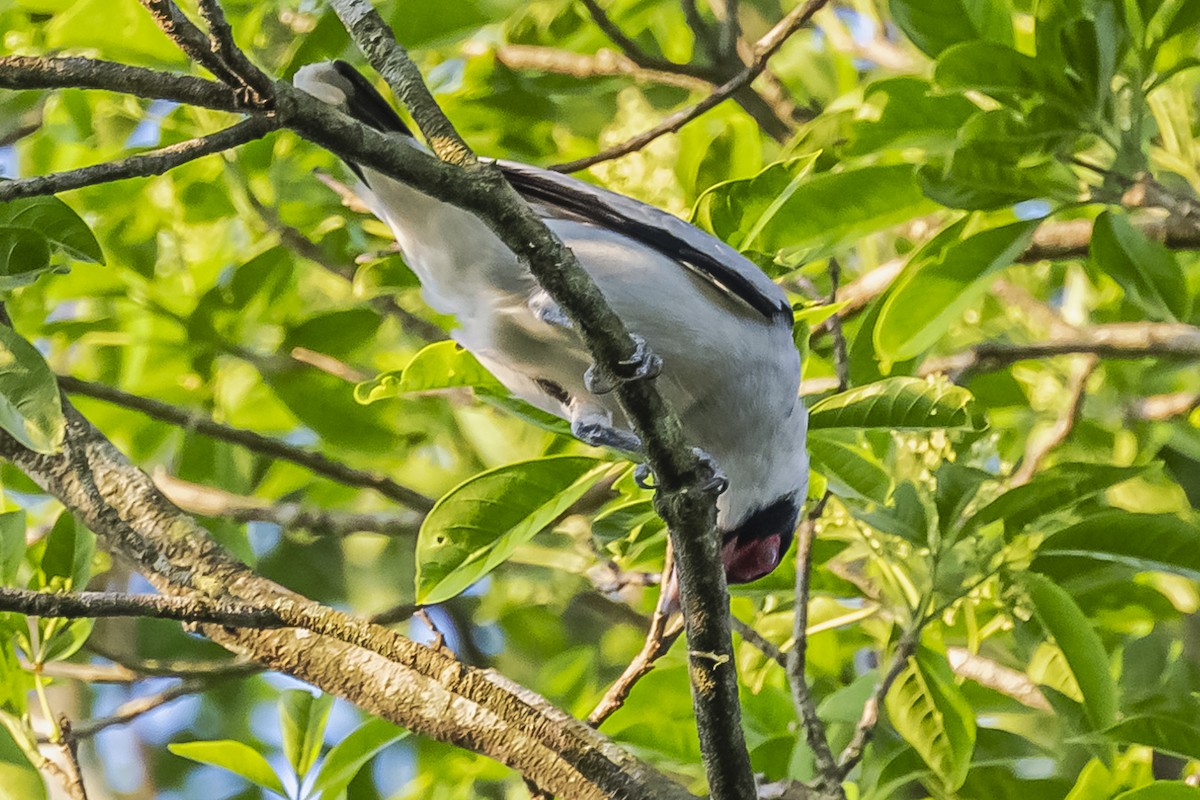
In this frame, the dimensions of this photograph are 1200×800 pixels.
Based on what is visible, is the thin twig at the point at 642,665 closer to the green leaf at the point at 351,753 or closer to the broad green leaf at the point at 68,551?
the green leaf at the point at 351,753

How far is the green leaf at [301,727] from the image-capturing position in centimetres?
319

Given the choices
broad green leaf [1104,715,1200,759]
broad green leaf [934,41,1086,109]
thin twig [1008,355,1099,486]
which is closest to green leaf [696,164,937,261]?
broad green leaf [934,41,1086,109]

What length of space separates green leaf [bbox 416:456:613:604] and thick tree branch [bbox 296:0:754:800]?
719 millimetres

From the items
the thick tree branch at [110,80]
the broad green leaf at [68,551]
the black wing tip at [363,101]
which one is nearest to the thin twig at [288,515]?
the broad green leaf at [68,551]

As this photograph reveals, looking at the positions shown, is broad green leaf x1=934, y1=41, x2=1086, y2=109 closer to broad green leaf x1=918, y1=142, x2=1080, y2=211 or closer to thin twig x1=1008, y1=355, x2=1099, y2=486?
broad green leaf x1=918, y1=142, x2=1080, y2=211

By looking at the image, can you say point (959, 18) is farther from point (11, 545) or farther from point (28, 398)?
point (11, 545)

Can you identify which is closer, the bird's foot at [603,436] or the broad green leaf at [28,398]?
the broad green leaf at [28,398]

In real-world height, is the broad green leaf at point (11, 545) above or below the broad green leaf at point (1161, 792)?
above

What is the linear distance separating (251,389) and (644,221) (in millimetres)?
2157

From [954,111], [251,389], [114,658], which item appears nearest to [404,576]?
[251,389]

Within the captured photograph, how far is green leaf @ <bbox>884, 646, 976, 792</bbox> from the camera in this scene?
286cm

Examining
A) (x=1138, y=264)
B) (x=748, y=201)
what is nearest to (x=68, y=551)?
(x=748, y=201)

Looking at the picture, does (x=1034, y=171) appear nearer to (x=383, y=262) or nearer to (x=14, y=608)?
(x=383, y=262)

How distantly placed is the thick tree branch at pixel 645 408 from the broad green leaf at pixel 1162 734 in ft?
3.43
